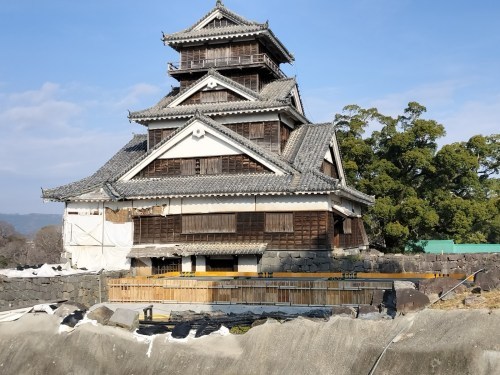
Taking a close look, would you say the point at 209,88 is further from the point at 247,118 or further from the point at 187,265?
the point at 187,265

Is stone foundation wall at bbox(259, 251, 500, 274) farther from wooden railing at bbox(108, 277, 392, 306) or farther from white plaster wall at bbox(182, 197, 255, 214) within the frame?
wooden railing at bbox(108, 277, 392, 306)

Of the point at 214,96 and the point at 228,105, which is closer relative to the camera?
the point at 228,105

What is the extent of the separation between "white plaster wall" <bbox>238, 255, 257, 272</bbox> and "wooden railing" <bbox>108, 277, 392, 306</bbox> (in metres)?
7.36

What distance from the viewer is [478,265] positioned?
26828 millimetres

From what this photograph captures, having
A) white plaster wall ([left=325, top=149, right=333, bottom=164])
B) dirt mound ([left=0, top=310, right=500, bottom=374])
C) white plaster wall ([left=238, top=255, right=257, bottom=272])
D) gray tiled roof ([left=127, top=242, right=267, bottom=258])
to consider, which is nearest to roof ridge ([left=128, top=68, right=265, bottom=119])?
white plaster wall ([left=325, top=149, right=333, bottom=164])

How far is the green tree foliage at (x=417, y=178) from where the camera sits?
117 feet

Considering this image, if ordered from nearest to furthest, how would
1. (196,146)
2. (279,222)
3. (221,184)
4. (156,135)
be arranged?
1. (279,222)
2. (221,184)
3. (196,146)
4. (156,135)

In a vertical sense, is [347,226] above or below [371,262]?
above

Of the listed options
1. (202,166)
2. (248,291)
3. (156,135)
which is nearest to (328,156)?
(202,166)

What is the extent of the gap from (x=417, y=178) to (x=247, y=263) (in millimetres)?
18061

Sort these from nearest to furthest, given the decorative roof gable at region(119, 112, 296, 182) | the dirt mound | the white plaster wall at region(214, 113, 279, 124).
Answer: the dirt mound → the decorative roof gable at region(119, 112, 296, 182) → the white plaster wall at region(214, 113, 279, 124)

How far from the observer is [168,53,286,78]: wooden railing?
3222cm

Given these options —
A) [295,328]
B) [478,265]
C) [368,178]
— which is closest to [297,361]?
[295,328]

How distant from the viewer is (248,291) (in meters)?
18.9
